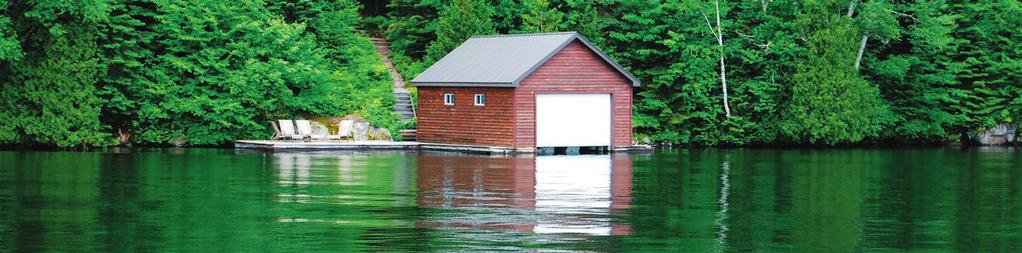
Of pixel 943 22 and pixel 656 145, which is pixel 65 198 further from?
pixel 943 22

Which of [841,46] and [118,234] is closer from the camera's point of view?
[118,234]

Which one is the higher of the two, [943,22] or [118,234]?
[943,22]

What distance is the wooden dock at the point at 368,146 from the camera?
4822cm

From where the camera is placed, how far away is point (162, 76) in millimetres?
49969

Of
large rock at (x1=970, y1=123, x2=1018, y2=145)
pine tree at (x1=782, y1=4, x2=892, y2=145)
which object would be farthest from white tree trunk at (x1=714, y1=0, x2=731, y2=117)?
large rock at (x1=970, y1=123, x2=1018, y2=145)

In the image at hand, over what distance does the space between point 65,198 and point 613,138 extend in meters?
24.8

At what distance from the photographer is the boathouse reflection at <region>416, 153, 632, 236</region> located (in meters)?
23.3

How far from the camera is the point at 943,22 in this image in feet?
187

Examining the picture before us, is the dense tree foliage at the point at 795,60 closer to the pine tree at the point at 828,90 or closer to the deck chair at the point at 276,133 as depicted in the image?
the pine tree at the point at 828,90

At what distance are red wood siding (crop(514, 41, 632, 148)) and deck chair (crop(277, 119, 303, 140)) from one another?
7.00 metres

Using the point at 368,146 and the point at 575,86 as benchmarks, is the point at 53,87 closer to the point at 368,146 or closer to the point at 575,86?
the point at 368,146

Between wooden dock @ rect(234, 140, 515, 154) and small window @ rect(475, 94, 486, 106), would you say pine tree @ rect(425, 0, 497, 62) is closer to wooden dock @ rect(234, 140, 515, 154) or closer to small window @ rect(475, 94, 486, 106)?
wooden dock @ rect(234, 140, 515, 154)

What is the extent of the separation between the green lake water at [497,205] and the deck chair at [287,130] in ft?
23.1

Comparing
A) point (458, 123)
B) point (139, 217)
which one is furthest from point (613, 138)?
point (139, 217)
